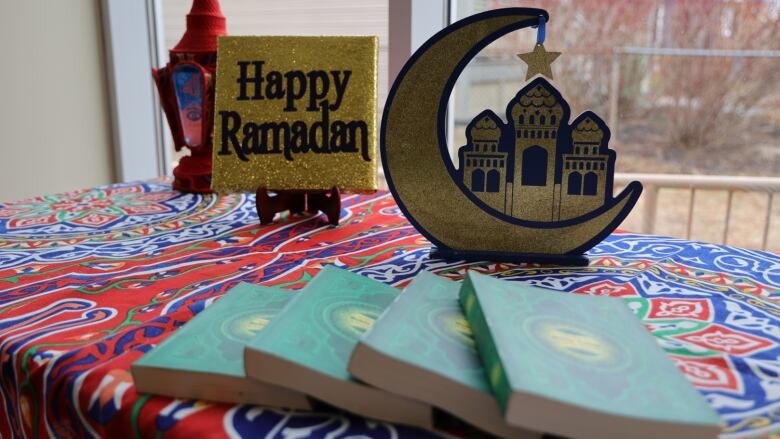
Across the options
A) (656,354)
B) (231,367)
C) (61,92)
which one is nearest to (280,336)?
(231,367)

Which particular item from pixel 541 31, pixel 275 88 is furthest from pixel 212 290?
pixel 541 31

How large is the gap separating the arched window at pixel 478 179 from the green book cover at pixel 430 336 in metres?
0.26

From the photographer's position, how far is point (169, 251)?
3.05ft

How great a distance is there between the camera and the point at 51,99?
1.83m

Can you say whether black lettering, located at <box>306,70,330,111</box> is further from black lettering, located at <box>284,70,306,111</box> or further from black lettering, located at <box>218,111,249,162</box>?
black lettering, located at <box>218,111,249,162</box>

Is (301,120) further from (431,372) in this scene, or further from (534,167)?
(431,372)

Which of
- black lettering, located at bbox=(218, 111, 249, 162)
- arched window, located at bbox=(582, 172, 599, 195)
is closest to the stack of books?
arched window, located at bbox=(582, 172, 599, 195)

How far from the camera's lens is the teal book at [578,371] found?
422 mm

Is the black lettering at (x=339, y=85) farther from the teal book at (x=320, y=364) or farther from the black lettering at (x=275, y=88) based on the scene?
the teal book at (x=320, y=364)

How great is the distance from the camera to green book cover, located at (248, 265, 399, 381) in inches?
19.6

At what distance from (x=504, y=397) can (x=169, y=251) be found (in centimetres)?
64

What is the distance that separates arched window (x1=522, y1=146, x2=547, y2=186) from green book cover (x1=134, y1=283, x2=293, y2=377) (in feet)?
1.19

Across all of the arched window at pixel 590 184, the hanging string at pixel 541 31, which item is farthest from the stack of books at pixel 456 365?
the hanging string at pixel 541 31

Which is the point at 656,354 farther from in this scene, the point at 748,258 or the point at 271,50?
the point at 271,50
